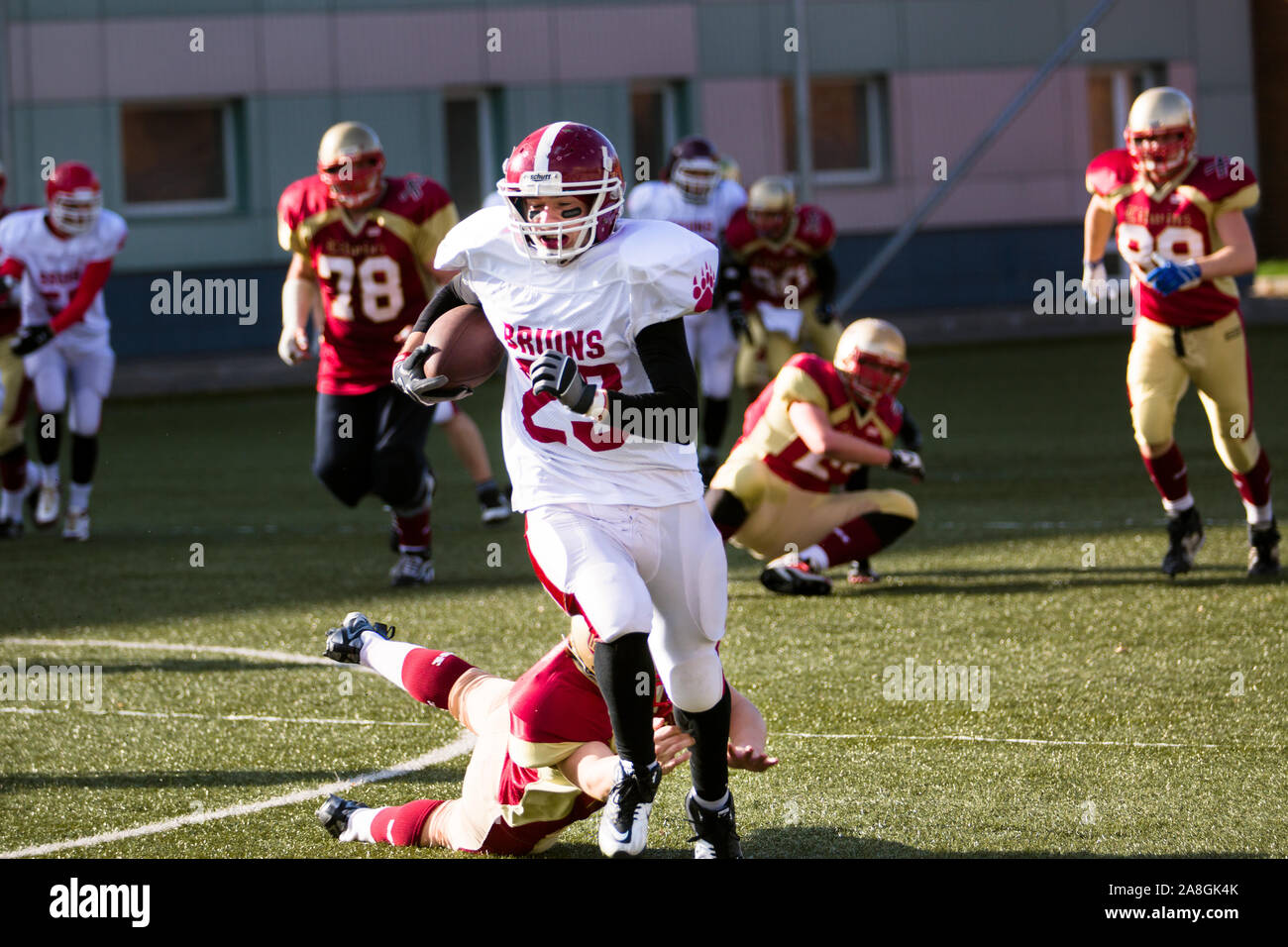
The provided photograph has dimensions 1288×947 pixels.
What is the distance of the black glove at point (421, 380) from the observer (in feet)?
13.4

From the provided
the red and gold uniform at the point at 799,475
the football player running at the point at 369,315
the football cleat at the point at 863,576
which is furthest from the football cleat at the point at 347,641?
the football cleat at the point at 863,576

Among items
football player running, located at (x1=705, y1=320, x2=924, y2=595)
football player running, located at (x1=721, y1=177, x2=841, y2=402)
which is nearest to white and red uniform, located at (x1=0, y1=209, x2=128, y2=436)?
football player running, located at (x1=721, y1=177, x2=841, y2=402)

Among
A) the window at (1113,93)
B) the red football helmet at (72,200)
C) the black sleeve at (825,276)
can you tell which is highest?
the window at (1113,93)

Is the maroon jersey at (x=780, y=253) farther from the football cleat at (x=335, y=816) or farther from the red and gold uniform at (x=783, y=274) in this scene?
the football cleat at (x=335, y=816)

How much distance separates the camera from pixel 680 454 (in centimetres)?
410

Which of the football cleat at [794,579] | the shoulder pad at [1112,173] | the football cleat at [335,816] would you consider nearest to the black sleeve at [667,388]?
the football cleat at [335,816]

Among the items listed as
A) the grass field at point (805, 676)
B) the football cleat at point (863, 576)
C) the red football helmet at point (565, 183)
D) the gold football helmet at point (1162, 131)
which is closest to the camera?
the red football helmet at point (565, 183)

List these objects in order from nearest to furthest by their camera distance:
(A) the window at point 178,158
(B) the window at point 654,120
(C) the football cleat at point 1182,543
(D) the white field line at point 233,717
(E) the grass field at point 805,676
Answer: (E) the grass field at point 805,676
(D) the white field line at point 233,717
(C) the football cleat at point 1182,543
(A) the window at point 178,158
(B) the window at point 654,120

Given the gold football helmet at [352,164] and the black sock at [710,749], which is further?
the gold football helmet at [352,164]

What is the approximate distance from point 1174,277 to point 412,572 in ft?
10.7

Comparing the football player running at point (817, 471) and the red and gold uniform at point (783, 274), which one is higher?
the red and gold uniform at point (783, 274)

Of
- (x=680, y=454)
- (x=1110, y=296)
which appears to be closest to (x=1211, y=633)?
(x=1110, y=296)

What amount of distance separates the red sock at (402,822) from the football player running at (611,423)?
572 mm

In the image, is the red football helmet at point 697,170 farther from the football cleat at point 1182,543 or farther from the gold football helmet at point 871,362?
the football cleat at point 1182,543
